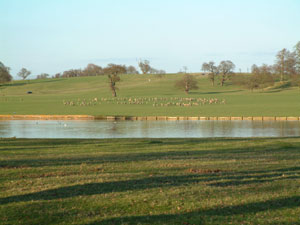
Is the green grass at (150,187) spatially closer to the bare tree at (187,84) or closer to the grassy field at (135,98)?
the grassy field at (135,98)

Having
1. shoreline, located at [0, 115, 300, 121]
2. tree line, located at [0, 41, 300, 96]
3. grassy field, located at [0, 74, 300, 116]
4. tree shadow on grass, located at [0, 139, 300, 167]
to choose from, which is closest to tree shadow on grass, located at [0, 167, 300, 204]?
tree shadow on grass, located at [0, 139, 300, 167]

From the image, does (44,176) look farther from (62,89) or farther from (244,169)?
(62,89)

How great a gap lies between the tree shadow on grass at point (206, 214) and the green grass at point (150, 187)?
2cm

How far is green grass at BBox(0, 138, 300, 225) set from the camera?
902 cm

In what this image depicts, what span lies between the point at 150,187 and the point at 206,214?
286 cm

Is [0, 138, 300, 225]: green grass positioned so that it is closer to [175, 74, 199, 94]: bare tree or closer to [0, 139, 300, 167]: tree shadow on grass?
[0, 139, 300, 167]: tree shadow on grass

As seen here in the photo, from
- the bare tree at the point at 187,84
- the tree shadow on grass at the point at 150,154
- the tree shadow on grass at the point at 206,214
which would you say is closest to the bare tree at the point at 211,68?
the bare tree at the point at 187,84

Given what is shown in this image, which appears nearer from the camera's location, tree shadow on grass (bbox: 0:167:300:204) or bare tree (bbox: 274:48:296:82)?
tree shadow on grass (bbox: 0:167:300:204)

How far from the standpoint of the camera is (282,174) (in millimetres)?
13836

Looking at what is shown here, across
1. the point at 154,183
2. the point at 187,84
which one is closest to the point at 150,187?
the point at 154,183

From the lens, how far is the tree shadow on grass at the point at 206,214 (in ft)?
28.3

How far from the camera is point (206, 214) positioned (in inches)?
356

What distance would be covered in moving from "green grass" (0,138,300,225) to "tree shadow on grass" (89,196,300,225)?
20 millimetres

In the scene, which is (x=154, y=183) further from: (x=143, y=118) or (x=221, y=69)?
(x=221, y=69)
